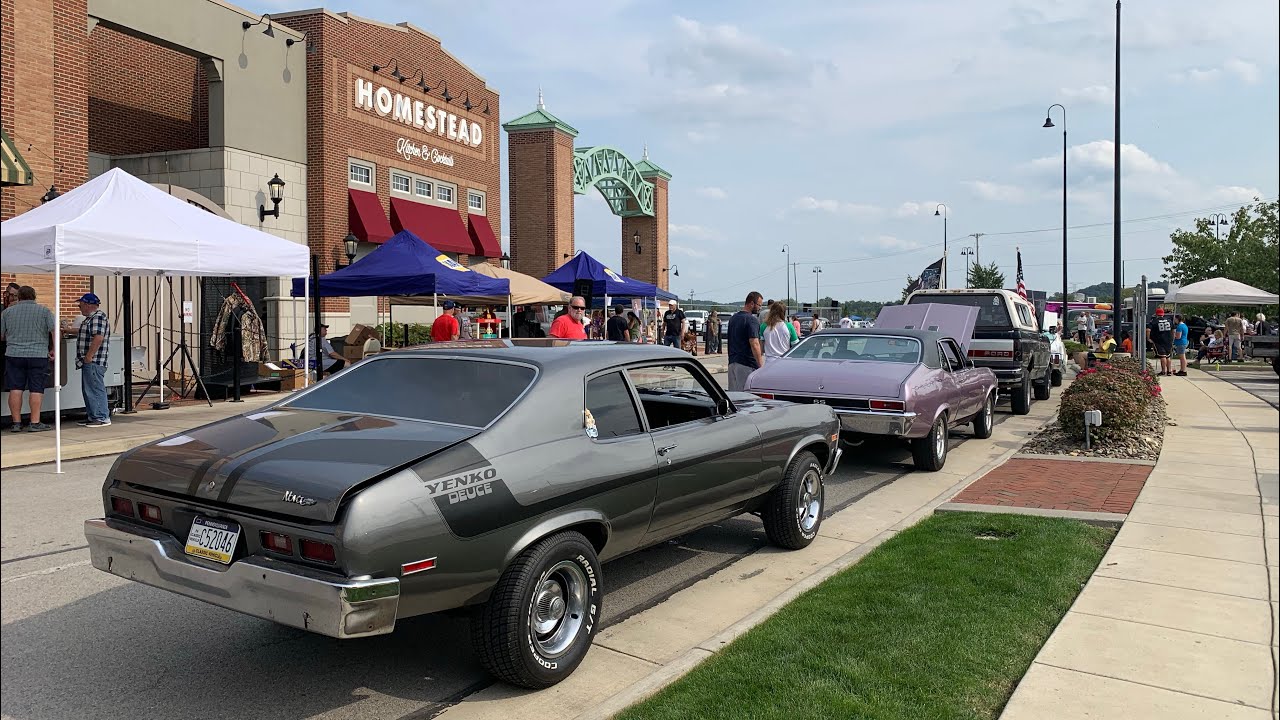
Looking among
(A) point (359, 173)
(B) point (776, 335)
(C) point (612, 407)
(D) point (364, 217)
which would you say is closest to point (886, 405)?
(B) point (776, 335)

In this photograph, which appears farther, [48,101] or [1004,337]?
[48,101]

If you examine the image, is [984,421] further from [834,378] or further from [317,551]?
[317,551]

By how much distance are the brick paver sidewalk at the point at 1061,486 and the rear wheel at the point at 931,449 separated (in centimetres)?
61

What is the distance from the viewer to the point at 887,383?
924cm

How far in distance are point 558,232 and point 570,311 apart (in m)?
24.4

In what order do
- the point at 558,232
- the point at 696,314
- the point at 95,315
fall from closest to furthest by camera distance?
the point at 95,315 → the point at 558,232 → the point at 696,314

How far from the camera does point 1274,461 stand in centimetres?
211

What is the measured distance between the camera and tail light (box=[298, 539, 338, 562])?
11.5 ft

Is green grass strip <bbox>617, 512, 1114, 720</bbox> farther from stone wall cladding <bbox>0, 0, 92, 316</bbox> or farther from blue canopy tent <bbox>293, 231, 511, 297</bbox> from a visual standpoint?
stone wall cladding <bbox>0, 0, 92, 316</bbox>

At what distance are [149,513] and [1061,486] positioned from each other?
7802 mm

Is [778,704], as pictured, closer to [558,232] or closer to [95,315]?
[95,315]

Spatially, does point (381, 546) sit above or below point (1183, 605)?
above

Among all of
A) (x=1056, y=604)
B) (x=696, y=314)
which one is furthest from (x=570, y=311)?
(x=696, y=314)

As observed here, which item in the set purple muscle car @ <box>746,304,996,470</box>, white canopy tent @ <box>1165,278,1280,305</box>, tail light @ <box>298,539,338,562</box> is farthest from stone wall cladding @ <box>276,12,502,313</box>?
white canopy tent @ <box>1165,278,1280,305</box>
